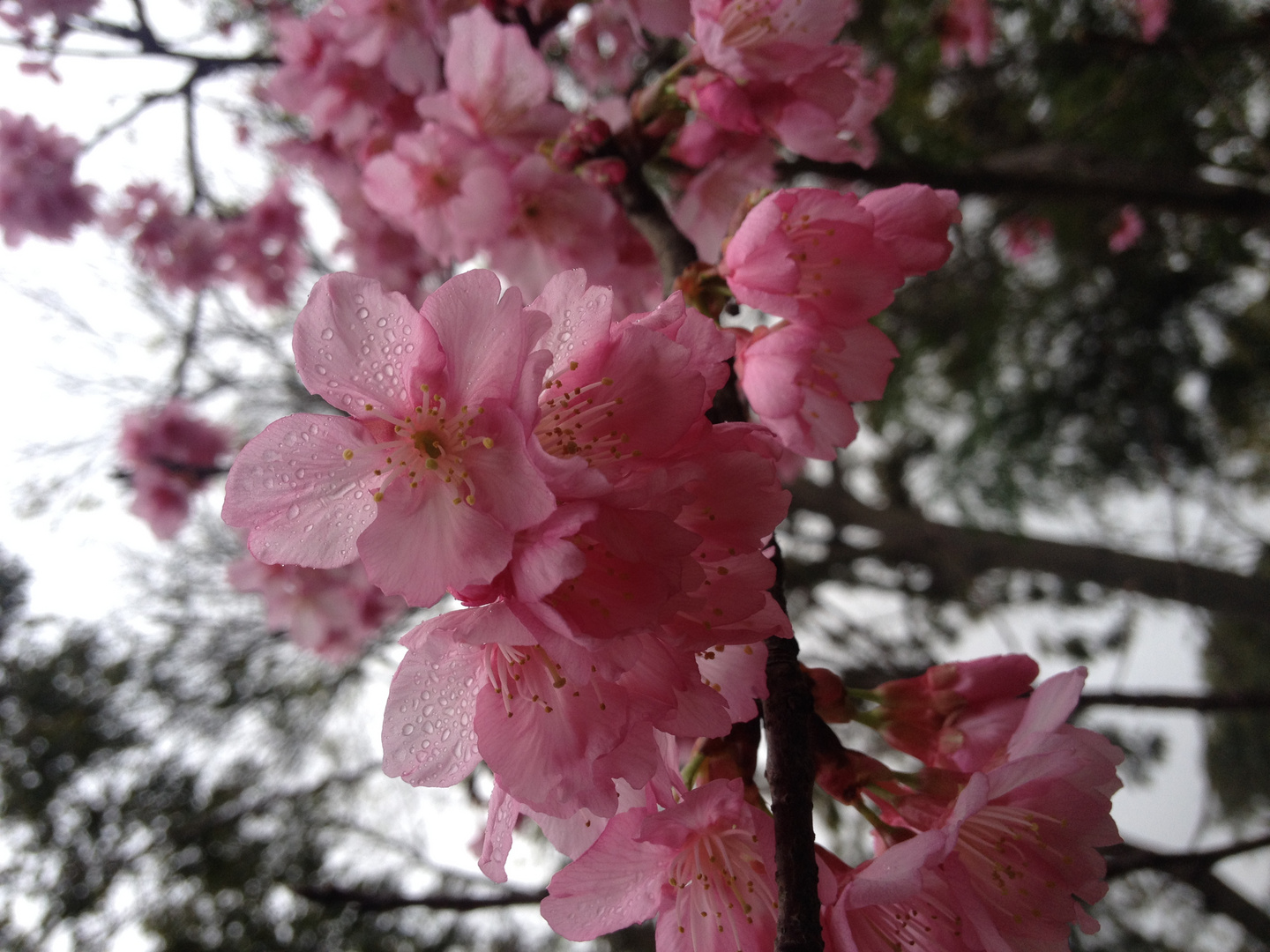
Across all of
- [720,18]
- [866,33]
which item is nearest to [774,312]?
[720,18]

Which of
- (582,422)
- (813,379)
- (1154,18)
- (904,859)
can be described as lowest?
(1154,18)

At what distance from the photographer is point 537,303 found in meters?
0.50

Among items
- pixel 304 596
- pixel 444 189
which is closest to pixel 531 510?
pixel 444 189

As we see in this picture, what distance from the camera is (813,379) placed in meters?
0.64

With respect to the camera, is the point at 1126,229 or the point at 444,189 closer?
the point at 444,189

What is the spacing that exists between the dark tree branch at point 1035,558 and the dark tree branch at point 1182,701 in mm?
700

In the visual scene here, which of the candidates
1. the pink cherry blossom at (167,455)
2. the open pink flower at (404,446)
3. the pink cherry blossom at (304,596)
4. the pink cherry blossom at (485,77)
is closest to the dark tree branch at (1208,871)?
the open pink flower at (404,446)

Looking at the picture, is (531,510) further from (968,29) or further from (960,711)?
(968,29)

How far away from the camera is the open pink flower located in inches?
→ 16.5

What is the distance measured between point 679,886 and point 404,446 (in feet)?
1.24

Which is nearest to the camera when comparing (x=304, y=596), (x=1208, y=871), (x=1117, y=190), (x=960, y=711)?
(x=960, y=711)

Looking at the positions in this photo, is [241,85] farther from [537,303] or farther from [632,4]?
[537,303]

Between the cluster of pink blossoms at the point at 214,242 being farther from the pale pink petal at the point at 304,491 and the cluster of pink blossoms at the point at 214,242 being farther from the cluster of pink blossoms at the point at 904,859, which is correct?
the cluster of pink blossoms at the point at 904,859

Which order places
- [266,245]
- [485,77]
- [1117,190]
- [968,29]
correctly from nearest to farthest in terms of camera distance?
[485,77] < [1117,190] < [266,245] < [968,29]
